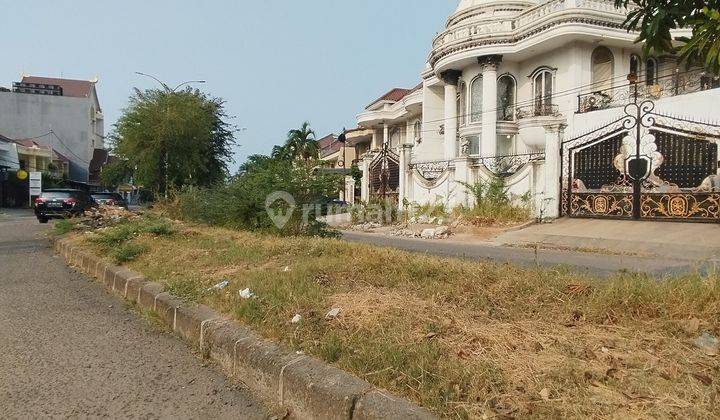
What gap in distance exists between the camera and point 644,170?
43.8ft

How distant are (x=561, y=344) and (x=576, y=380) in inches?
18.5

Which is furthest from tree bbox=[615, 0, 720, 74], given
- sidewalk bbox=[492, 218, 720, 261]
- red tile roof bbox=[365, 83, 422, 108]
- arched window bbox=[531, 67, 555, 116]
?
red tile roof bbox=[365, 83, 422, 108]

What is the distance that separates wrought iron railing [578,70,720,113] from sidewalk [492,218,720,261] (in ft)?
19.2

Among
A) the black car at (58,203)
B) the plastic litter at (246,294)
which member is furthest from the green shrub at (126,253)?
the black car at (58,203)

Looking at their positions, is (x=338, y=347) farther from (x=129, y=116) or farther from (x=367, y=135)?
(x=367, y=135)

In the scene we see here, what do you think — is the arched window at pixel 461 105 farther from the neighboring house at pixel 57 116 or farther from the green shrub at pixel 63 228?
the neighboring house at pixel 57 116

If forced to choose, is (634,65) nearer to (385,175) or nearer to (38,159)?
(385,175)

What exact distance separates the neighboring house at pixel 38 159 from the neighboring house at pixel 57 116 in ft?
19.7

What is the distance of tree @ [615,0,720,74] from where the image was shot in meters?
2.50

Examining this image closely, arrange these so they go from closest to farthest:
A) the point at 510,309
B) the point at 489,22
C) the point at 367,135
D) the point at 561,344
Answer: the point at 561,344, the point at 510,309, the point at 489,22, the point at 367,135

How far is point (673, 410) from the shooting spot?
195 centimetres

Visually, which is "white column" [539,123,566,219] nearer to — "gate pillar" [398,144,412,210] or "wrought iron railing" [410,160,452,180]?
"wrought iron railing" [410,160,452,180]

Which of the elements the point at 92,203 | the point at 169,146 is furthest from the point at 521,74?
the point at 92,203

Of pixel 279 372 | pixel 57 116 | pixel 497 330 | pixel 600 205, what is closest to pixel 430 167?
pixel 600 205
